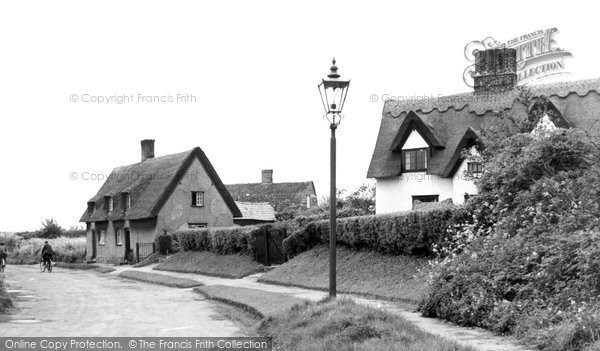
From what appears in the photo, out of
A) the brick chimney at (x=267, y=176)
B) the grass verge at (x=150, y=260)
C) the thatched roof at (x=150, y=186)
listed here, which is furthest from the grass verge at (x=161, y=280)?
the brick chimney at (x=267, y=176)

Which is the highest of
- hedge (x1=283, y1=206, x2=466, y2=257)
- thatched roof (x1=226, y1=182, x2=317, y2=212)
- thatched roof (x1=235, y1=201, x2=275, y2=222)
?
thatched roof (x1=226, y1=182, x2=317, y2=212)

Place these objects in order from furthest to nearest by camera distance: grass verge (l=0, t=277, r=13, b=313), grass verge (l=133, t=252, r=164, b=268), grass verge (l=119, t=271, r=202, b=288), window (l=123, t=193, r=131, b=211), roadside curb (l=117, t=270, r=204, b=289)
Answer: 1. window (l=123, t=193, r=131, b=211)
2. grass verge (l=133, t=252, r=164, b=268)
3. grass verge (l=119, t=271, r=202, b=288)
4. roadside curb (l=117, t=270, r=204, b=289)
5. grass verge (l=0, t=277, r=13, b=313)

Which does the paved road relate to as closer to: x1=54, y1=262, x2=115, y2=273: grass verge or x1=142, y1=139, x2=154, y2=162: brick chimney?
x1=54, y1=262, x2=115, y2=273: grass verge

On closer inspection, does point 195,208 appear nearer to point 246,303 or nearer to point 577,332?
point 246,303

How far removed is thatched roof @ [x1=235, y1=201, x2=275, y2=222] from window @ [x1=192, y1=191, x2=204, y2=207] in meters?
6.03

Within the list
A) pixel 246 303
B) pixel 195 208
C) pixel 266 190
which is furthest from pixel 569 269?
pixel 266 190

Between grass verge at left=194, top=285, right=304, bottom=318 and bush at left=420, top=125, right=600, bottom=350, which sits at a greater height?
bush at left=420, top=125, right=600, bottom=350

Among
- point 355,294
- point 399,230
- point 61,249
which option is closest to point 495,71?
point 399,230

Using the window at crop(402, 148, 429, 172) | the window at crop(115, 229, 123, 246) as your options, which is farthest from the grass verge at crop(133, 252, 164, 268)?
the window at crop(402, 148, 429, 172)

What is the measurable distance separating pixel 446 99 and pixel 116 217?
2414 centimetres

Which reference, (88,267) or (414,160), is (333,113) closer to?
(414,160)

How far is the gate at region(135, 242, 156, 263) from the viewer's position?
45.6 m

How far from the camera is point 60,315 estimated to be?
58.3 feet

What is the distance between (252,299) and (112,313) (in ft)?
12.2
